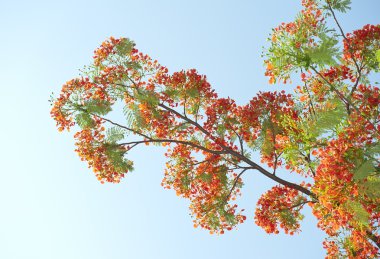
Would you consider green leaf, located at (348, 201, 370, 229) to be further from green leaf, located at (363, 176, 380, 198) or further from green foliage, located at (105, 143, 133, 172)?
green foliage, located at (105, 143, 133, 172)

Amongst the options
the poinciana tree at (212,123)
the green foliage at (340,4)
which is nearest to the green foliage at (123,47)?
the poinciana tree at (212,123)

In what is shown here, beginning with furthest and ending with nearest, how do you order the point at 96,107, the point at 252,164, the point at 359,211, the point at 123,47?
1. the point at 123,47
2. the point at 252,164
3. the point at 96,107
4. the point at 359,211

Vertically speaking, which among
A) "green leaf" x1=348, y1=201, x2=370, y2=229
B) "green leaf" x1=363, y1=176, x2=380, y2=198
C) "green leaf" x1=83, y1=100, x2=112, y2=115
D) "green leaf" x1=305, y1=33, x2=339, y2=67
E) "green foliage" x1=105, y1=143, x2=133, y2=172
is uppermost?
"green leaf" x1=83, y1=100, x2=112, y2=115

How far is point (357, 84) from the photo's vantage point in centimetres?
1189

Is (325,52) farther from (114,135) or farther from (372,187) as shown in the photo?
(114,135)

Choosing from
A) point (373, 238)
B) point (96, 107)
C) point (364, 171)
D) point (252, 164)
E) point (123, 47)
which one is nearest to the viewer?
point (364, 171)

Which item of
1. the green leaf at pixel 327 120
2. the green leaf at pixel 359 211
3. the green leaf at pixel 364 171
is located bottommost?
the green leaf at pixel 359 211

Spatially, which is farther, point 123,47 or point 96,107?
point 123,47

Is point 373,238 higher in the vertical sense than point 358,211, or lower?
higher

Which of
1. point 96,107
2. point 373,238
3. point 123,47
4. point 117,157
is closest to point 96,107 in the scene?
point 96,107

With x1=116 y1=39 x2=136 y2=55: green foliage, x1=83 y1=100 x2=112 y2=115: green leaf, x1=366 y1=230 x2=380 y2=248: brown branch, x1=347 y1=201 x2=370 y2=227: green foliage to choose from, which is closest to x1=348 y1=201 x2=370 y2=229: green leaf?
x1=347 y1=201 x2=370 y2=227: green foliage

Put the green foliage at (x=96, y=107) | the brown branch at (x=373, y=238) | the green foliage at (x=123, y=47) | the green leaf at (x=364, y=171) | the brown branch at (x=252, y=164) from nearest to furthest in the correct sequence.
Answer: the green leaf at (x=364, y=171) < the brown branch at (x=373, y=238) < the brown branch at (x=252, y=164) < the green foliage at (x=96, y=107) < the green foliage at (x=123, y=47)

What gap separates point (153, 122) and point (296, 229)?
601cm

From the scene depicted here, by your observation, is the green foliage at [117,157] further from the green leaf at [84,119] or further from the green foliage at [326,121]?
the green foliage at [326,121]
